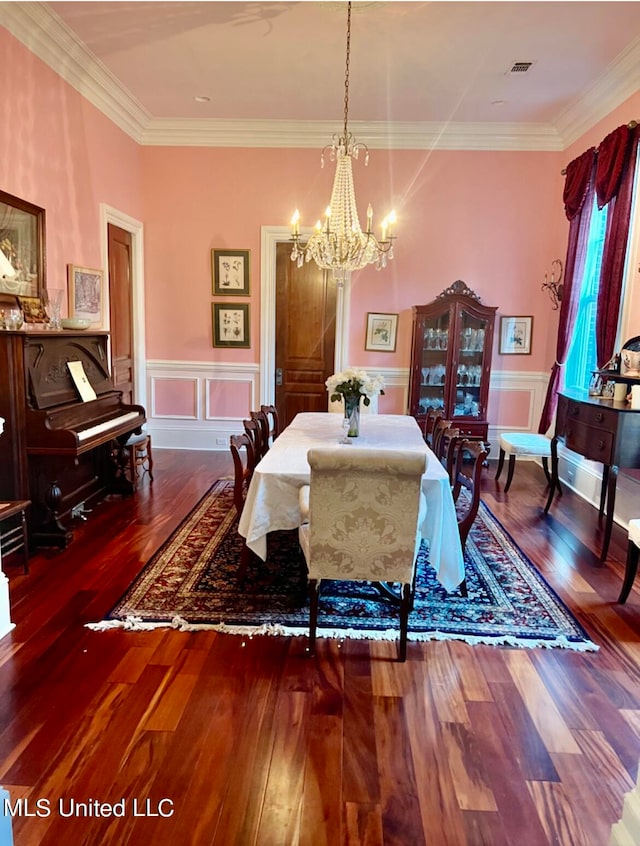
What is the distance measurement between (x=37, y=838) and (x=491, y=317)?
509 cm

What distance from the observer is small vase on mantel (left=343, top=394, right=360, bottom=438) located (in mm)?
3176

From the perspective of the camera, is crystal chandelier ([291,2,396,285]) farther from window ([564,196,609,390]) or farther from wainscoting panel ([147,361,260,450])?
wainscoting panel ([147,361,260,450])

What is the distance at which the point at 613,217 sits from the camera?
4.05 metres

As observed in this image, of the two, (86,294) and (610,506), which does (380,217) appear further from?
(610,506)

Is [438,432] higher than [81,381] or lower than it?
lower

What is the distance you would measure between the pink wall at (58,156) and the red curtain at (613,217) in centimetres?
417

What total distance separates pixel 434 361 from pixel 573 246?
5.34 feet

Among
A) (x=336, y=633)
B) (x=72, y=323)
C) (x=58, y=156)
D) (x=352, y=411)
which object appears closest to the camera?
(x=336, y=633)

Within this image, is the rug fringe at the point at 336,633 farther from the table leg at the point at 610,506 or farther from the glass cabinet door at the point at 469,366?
the glass cabinet door at the point at 469,366

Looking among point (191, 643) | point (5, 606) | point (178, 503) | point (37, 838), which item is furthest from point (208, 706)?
point (178, 503)

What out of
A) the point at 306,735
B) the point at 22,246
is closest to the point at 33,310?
the point at 22,246

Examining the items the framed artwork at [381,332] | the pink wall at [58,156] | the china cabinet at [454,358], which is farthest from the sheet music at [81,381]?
the china cabinet at [454,358]

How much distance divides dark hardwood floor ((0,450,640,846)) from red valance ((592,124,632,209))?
3.10 metres

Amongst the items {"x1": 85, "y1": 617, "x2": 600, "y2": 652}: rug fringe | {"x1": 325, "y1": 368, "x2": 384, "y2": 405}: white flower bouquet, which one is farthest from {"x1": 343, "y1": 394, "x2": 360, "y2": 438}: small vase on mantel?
{"x1": 85, "y1": 617, "x2": 600, "y2": 652}: rug fringe
